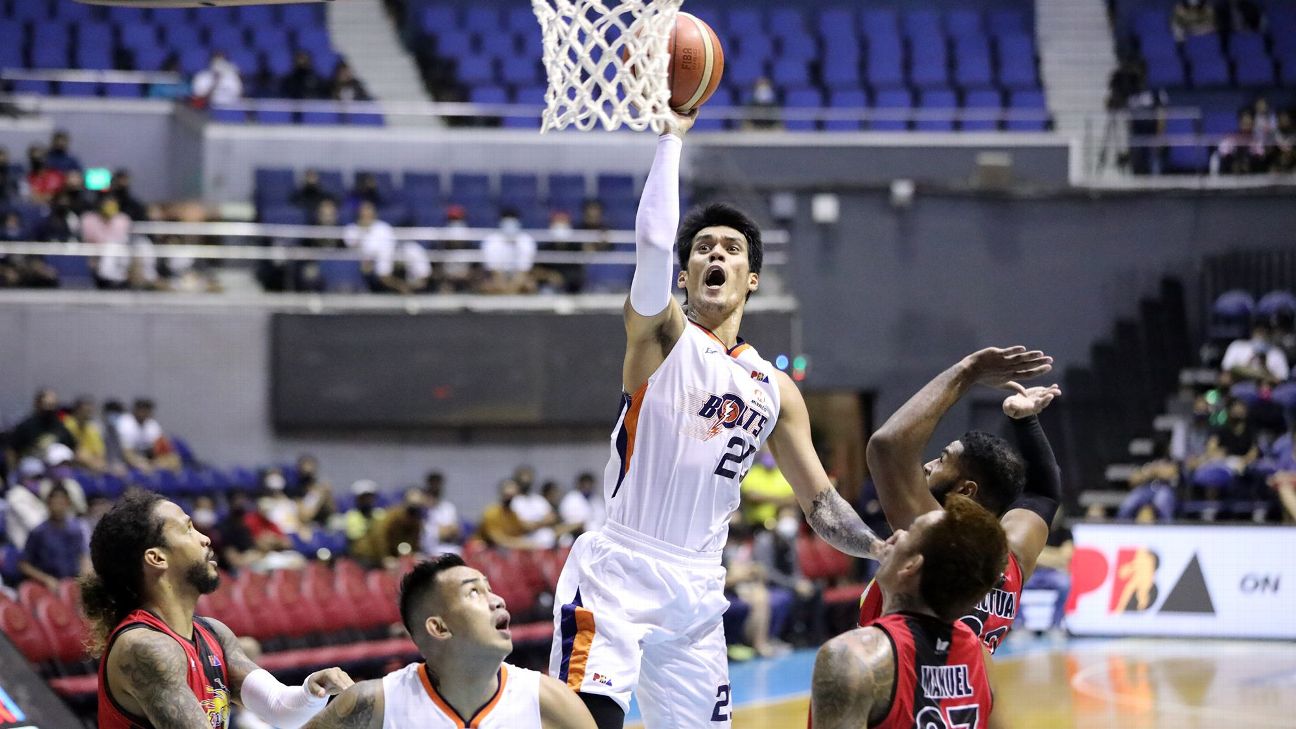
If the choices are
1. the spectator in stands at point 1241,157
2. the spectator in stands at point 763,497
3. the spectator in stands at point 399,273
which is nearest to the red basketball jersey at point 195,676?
the spectator in stands at point 763,497

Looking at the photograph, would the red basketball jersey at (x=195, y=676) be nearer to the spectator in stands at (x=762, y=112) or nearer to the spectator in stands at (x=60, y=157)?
the spectator in stands at (x=60, y=157)

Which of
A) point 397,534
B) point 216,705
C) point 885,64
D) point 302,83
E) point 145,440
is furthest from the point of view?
point 885,64

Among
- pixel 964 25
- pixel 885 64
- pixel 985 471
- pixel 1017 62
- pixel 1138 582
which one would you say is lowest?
pixel 1138 582

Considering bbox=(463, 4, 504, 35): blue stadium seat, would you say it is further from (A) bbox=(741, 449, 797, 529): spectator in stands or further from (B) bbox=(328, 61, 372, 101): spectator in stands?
(A) bbox=(741, 449, 797, 529): spectator in stands

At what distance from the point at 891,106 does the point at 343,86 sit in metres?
6.95

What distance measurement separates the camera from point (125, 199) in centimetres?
1684

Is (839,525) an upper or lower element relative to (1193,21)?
lower

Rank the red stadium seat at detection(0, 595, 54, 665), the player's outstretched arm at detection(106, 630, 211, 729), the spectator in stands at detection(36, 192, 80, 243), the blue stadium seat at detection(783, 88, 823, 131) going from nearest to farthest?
the player's outstretched arm at detection(106, 630, 211, 729), the red stadium seat at detection(0, 595, 54, 665), the spectator in stands at detection(36, 192, 80, 243), the blue stadium seat at detection(783, 88, 823, 131)

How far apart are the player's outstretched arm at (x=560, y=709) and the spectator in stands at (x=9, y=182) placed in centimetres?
1412

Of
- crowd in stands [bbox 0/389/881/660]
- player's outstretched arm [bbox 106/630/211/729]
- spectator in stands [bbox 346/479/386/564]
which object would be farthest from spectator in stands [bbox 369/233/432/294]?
player's outstretched arm [bbox 106/630/211/729]

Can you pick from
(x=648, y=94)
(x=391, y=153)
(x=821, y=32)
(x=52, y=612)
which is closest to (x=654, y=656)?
(x=648, y=94)

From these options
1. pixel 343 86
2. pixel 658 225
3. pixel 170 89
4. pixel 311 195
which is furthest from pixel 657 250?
pixel 170 89

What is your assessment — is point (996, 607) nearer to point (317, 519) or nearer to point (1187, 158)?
point (317, 519)

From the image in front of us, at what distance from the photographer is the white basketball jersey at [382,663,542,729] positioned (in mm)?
3943
